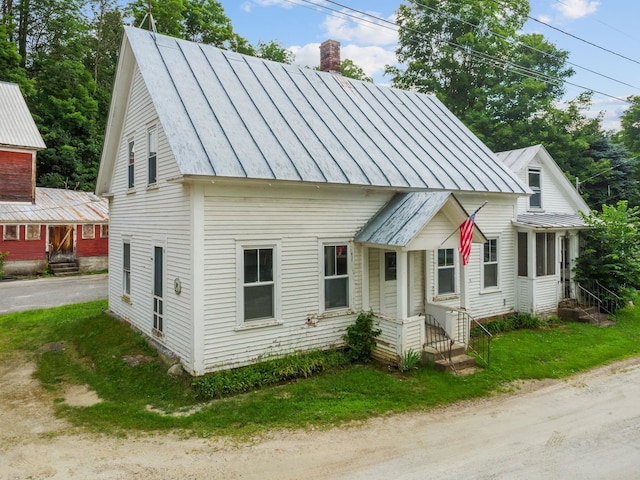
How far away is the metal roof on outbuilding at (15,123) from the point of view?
988 inches

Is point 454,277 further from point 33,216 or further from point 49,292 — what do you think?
point 33,216

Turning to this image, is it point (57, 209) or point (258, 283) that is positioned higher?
point (57, 209)

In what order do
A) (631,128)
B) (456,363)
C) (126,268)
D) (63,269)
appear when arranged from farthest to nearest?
(631,128) → (63,269) → (126,268) → (456,363)

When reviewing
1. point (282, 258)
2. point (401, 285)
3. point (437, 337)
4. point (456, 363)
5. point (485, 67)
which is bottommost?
point (456, 363)

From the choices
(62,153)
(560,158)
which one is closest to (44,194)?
(62,153)

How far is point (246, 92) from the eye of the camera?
1141 cm

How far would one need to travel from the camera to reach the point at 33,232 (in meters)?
24.2

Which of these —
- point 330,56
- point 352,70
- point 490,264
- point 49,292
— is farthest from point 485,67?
point 49,292

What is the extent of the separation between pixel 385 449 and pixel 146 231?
26.1ft

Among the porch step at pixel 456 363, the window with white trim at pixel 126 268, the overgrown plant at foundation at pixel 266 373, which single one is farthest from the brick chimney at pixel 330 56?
the porch step at pixel 456 363

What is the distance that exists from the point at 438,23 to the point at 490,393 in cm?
3442

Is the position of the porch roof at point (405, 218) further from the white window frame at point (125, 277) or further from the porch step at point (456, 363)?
the white window frame at point (125, 277)

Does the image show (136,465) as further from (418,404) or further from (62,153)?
(62,153)

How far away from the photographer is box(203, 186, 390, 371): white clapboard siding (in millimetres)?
8672
